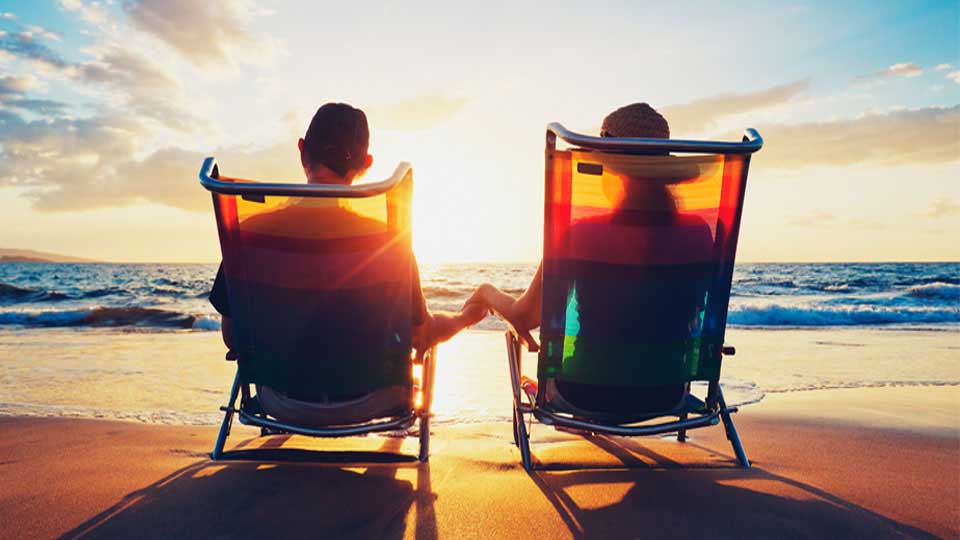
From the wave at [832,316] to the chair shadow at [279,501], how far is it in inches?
526

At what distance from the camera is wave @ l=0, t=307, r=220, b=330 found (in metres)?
13.6

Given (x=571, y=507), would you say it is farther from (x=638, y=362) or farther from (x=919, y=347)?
(x=919, y=347)

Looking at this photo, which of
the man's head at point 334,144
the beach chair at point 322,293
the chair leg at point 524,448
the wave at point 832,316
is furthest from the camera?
the wave at point 832,316

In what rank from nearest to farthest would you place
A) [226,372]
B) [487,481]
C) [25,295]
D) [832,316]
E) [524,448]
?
[487,481], [524,448], [226,372], [832,316], [25,295]

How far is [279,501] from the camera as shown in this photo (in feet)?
8.16

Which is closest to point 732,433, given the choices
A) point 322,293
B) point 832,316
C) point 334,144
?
point 322,293

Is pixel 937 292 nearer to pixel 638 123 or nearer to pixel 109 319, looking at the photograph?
pixel 638 123

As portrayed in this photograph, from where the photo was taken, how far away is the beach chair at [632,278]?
2650 millimetres

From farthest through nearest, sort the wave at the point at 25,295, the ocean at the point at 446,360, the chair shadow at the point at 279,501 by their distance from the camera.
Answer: the wave at the point at 25,295
the ocean at the point at 446,360
the chair shadow at the point at 279,501

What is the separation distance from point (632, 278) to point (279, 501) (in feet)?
5.90

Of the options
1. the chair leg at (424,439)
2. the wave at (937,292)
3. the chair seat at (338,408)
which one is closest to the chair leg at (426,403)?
the chair leg at (424,439)

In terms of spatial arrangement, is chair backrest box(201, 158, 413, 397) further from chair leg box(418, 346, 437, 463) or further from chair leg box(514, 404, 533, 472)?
chair leg box(514, 404, 533, 472)

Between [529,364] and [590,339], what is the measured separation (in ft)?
16.5

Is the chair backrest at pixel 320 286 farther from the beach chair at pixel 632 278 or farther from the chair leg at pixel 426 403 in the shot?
the beach chair at pixel 632 278
